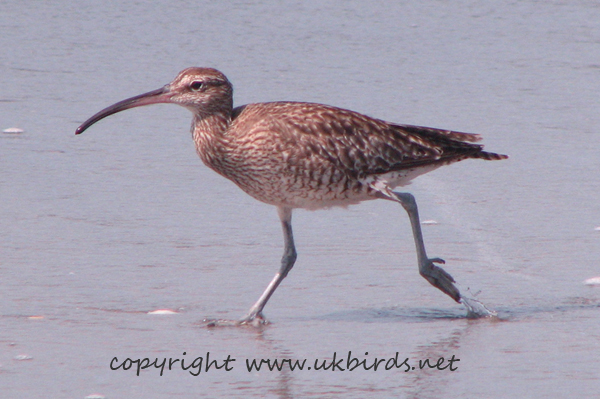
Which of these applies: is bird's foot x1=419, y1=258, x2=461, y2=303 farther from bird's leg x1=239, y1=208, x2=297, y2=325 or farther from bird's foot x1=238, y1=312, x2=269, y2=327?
bird's foot x1=238, y1=312, x2=269, y2=327

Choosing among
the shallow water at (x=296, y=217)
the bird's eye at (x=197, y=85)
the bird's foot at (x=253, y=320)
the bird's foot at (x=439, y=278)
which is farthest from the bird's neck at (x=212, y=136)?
the bird's foot at (x=439, y=278)

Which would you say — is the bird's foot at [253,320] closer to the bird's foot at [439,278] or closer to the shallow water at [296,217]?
the shallow water at [296,217]

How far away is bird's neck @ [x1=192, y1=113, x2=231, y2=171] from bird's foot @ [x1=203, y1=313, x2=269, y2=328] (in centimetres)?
109

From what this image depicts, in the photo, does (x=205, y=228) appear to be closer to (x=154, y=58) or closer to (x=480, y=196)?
(x=480, y=196)

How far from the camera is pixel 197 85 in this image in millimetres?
7117

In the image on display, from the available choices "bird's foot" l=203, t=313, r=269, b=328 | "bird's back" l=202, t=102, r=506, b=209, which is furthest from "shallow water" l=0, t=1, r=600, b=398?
"bird's back" l=202, t=102, r=506, b=209

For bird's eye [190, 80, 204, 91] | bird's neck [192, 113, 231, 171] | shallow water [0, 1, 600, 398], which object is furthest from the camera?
bird's eye [190, 80, 204, 91]

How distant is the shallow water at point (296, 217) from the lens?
567 centimetres

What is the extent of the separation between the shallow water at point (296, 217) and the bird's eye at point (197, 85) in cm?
106

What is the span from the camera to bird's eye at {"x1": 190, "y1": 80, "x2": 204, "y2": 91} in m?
7.10

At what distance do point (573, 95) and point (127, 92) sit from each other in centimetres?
411

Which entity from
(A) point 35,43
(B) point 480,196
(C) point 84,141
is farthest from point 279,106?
(A) point 35,43

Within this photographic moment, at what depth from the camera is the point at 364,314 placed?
257 inches

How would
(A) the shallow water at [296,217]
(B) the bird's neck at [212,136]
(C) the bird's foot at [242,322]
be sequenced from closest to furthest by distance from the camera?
1. (A) the shallow water at [296,217]
2. (C) the bird's foot at [242,322]
3. (B) the bird's neck at [212,136]
